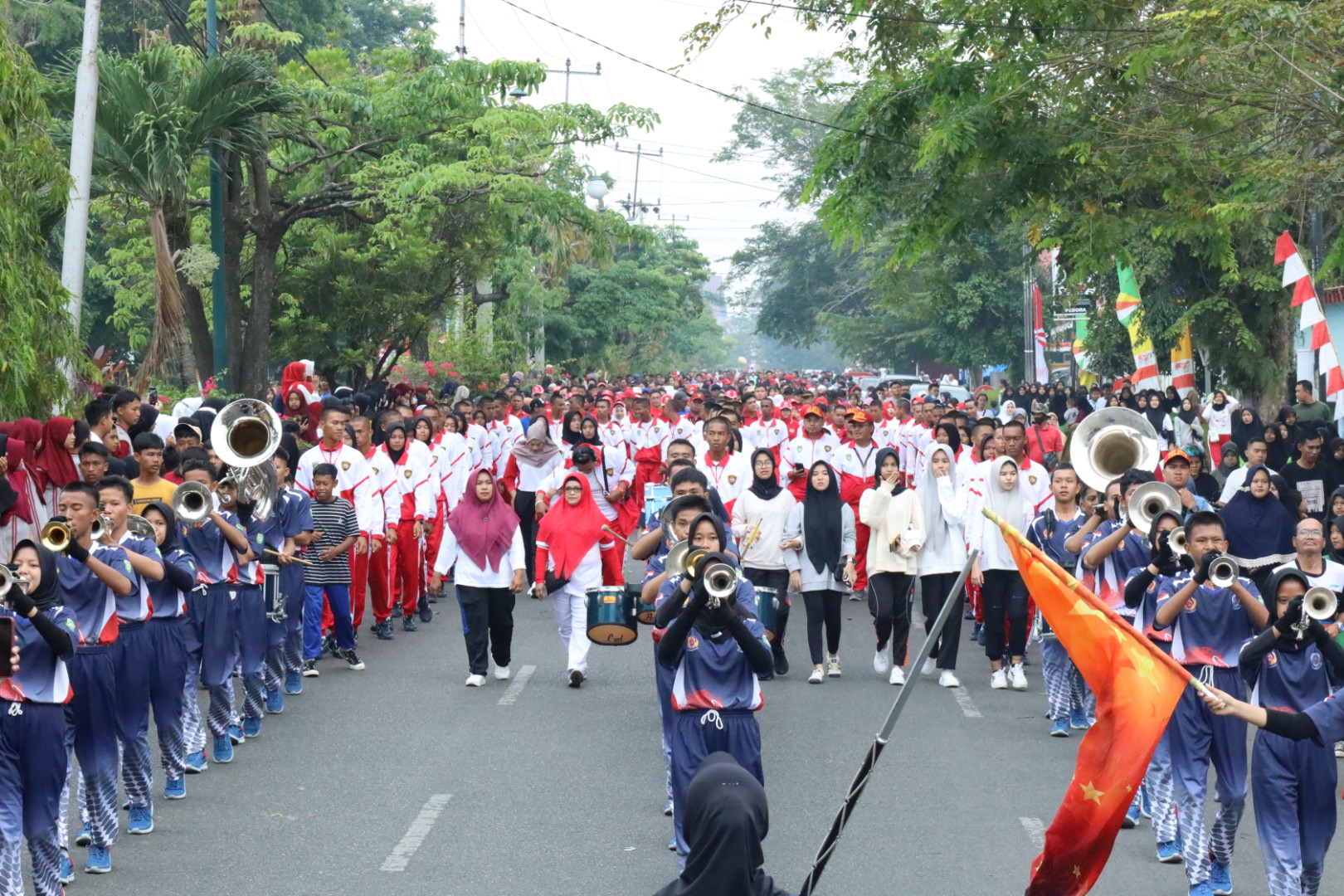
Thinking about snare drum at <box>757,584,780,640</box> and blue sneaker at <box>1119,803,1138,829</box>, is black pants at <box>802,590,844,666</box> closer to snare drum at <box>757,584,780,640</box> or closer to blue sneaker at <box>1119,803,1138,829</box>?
blue sneaker at <box>1119,803,1138,829</box>

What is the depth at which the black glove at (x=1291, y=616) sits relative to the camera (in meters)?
7.19

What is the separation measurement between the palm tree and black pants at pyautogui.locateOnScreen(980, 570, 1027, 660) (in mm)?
9328

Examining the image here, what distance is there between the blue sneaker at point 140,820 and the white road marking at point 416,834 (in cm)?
132

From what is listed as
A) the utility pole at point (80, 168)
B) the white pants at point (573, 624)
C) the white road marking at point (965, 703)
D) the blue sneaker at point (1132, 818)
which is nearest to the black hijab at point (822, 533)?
the white road marking at point (965, 703)

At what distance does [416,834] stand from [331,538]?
15.0ft

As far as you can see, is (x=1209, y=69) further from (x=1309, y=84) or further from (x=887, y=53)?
(x=887, y=53)

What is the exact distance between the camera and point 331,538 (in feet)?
42.8

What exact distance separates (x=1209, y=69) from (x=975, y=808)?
8.48 m

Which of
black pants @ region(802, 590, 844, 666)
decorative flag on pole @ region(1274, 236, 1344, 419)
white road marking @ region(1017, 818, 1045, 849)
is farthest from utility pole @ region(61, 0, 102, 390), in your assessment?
decorative flag on pole @ region(1274, 236, 1344, 419)

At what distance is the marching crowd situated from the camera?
7.28m

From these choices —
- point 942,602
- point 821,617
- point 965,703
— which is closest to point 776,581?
point 821,617

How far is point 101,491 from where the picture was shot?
8.34 m

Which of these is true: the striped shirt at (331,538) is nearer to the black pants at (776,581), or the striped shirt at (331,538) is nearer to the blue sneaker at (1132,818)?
the black pants at (776,581)

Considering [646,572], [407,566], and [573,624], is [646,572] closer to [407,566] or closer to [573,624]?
[573,624]
